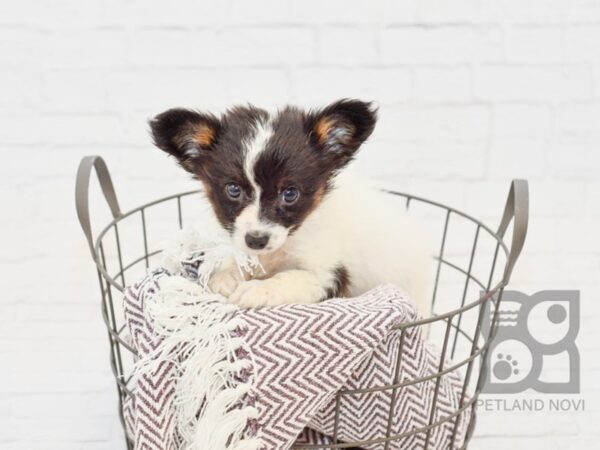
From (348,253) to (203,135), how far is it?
0.37m

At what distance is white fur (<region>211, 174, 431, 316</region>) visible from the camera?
1236mm

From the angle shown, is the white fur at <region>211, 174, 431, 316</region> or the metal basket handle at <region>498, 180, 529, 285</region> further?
the white fur at <region>211, 174, 431, 316</region>

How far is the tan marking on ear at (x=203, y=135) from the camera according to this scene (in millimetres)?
1208

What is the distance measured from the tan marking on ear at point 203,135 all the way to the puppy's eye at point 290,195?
0.53 feet

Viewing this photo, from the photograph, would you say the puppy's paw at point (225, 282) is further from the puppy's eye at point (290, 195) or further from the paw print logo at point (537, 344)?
the paw print logo at point (537, 344)

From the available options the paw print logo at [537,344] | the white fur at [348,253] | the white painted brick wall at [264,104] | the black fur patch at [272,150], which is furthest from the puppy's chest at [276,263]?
the paw print logo at [537,344]

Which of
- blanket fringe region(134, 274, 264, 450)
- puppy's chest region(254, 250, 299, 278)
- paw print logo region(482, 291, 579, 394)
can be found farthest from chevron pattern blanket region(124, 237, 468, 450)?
paw print logo region(482, 291, 579, 394)

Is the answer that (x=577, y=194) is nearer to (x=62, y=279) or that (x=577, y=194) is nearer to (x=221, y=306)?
(x=221, y=306)

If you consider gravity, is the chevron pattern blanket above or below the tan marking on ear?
below

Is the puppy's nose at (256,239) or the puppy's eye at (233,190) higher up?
the puppy's eye at (233,190)

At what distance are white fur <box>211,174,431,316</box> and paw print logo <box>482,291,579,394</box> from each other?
42cm

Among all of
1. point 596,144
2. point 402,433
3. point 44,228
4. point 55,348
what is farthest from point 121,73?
point 596,144

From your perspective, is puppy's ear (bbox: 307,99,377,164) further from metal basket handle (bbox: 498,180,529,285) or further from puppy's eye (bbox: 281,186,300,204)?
metal basket handle (bbox: 498,180,529,285)

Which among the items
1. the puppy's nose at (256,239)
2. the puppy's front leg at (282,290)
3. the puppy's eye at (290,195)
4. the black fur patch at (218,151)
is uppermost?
the black fur patch at (218,151)
